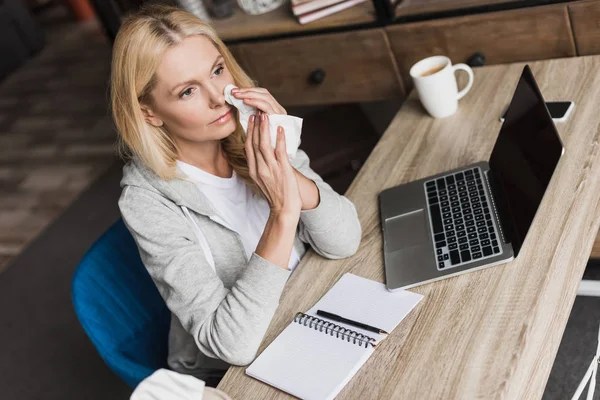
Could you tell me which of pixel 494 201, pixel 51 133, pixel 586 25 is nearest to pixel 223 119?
pixel 494 201

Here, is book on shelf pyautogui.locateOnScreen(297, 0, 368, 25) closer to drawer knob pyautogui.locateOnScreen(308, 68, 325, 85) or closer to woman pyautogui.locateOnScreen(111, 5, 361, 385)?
drawer knob pyautogui.locateOnScreen(308, 68, 325, 85)

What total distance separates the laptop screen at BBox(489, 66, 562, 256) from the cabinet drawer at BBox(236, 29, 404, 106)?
68 cm

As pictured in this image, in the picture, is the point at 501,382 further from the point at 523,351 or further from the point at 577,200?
the point at 577,200

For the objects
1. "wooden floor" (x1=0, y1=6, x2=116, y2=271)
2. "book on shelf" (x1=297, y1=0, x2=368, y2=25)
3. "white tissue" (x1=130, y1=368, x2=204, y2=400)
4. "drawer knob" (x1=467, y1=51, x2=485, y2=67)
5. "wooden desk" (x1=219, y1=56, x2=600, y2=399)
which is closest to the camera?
"white tissue" (x1=130, y1=368, x2=204, y2=400)

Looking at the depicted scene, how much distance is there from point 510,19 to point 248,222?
85cm

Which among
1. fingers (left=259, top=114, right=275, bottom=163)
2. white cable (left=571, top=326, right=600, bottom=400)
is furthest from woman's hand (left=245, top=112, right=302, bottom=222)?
white cable (left=571, top=326, right=600, bottom=400)

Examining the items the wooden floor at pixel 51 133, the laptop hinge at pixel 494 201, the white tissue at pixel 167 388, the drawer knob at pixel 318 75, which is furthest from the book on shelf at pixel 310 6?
the wooden floor at pixel 51 133

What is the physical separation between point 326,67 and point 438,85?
613 mm

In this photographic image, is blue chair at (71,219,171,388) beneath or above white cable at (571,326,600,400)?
above

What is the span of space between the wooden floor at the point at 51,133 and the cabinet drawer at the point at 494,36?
91.8 inches

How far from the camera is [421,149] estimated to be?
5.35 ft

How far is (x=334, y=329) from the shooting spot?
118 cm

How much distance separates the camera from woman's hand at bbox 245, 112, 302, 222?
129 cm

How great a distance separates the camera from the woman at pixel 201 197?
4.14 feet
